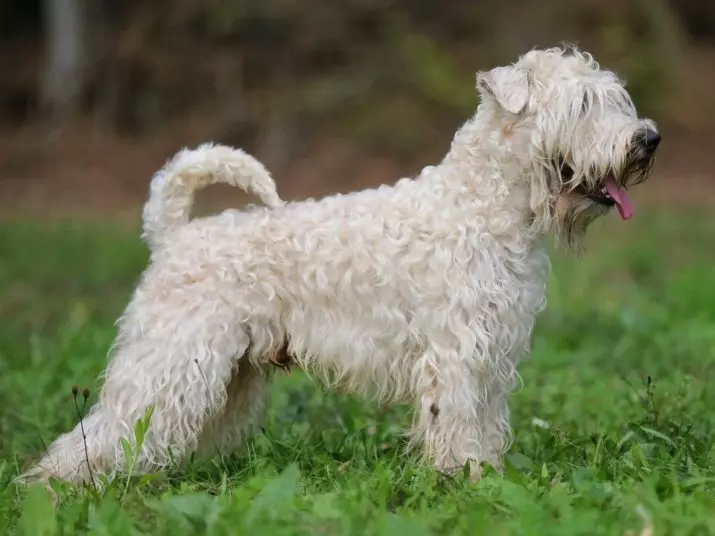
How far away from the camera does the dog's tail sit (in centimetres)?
541

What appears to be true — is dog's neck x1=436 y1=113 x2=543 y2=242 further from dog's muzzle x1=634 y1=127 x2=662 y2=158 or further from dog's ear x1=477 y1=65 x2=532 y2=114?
dog's muzzle x1=634 y1=127 x2=662 y2=158

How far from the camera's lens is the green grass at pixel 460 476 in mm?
4031

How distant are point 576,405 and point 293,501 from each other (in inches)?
120

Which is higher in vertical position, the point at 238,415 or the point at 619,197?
the point at 619,197

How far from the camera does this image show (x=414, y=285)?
5.04 metres

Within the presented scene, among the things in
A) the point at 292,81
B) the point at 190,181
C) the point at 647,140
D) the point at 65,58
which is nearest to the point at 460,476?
the point at 647,140

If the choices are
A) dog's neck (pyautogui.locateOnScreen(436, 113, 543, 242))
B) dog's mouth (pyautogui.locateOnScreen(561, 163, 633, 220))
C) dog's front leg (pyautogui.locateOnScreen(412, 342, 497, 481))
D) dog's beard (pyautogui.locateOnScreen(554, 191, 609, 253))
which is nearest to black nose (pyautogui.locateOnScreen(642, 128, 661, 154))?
dog's mouth (pyautogui.locateOnScreen(561, 163, 633, 220))

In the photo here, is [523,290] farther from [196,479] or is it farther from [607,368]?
[607,368]

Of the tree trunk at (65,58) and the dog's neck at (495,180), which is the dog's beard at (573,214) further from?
the tree trunk at (65,58)

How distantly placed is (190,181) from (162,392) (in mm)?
1060

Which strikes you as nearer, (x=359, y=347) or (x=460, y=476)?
(x=460, y=476)

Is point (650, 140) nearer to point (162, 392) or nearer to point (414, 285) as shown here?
point (414, 285)

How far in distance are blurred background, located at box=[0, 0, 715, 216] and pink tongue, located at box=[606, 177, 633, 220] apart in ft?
46.3

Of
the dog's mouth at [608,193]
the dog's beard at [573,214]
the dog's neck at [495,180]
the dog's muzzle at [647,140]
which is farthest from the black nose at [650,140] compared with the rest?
the dog's neck at [495,180]
